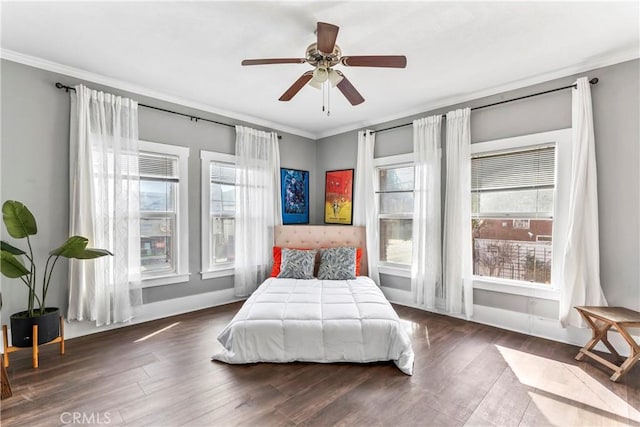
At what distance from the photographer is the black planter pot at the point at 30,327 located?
2.42 metres

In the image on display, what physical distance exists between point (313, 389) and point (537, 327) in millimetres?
2554

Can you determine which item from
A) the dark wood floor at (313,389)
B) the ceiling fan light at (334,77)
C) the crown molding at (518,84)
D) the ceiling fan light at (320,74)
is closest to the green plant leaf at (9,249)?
the dark wood floor at (313,389)

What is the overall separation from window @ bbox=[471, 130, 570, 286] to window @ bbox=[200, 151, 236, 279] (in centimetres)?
328

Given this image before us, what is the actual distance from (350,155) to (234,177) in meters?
1.93

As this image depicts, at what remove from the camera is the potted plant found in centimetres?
239

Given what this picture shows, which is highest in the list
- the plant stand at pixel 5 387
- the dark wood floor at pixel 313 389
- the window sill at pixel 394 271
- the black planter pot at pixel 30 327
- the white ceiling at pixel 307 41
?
the white ceiling at pixel 307 41

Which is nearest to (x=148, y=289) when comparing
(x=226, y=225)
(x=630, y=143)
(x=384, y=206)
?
(x=226, y=225)

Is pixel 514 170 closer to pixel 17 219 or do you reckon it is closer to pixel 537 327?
pixel 537 327

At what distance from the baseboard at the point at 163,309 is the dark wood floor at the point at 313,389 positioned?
0.76ft

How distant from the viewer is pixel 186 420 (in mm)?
1821

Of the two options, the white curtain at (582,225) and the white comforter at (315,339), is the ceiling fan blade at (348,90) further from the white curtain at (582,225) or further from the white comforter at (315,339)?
the white curtain at (582,225)

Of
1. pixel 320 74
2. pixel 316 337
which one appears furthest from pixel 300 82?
pixel 316 337

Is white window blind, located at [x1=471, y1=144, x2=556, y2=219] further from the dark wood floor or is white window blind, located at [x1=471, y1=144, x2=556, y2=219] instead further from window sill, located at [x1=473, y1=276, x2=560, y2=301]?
the dark wood floor

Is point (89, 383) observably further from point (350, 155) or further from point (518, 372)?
point (350, 155)
